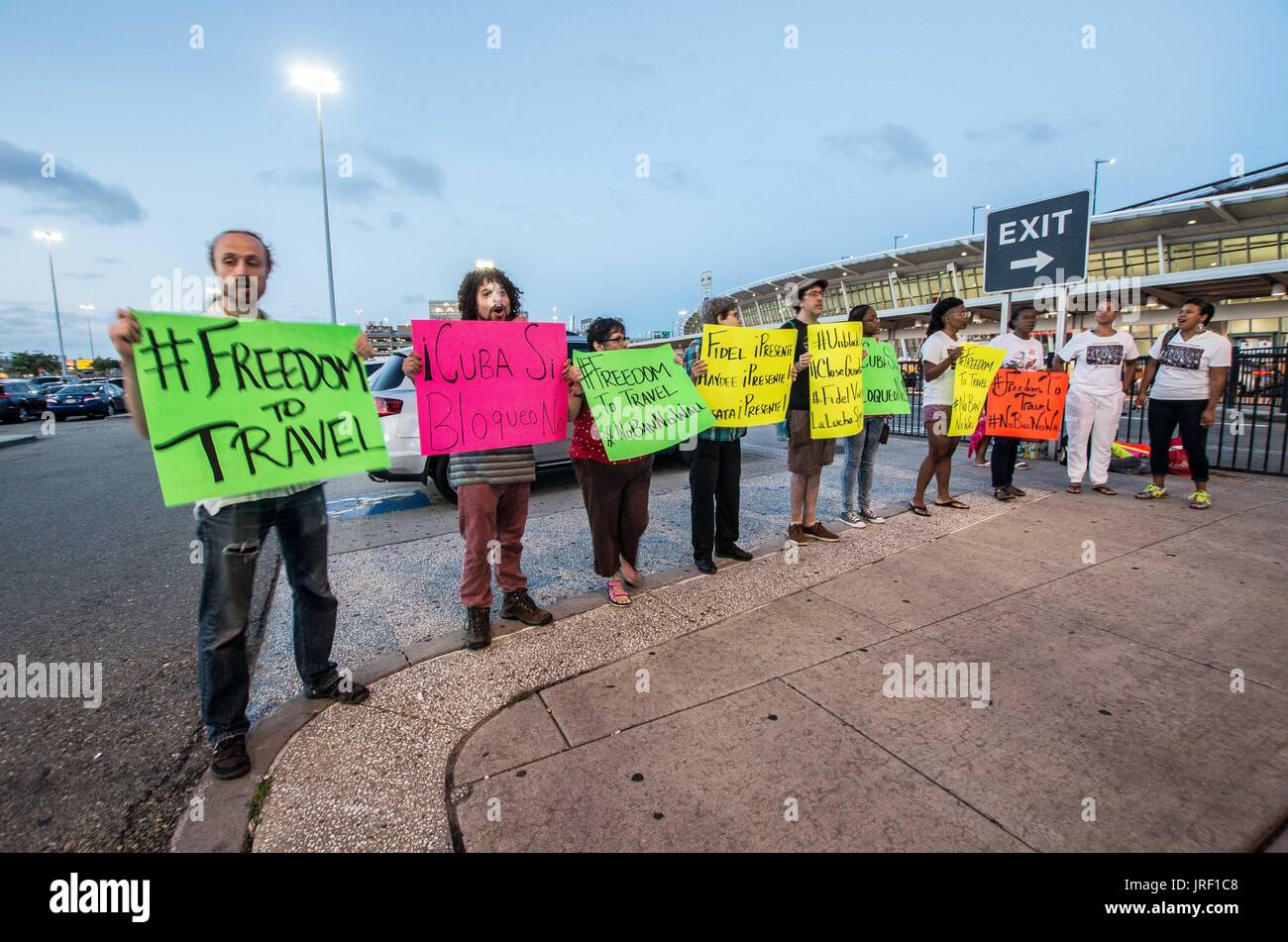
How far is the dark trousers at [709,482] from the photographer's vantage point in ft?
13.9

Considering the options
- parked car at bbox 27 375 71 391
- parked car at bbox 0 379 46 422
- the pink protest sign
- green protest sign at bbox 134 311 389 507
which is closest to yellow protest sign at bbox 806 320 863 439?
the pink protest sign

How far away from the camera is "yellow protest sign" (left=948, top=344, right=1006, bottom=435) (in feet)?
18.5

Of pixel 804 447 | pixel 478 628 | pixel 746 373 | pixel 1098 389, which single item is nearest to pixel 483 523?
pixel 478 628

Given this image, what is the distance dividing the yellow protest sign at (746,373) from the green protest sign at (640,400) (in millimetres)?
186

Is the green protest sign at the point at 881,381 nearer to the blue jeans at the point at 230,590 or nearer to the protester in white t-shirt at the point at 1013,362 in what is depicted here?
the protester in white t-shirt at the point at 1013,362

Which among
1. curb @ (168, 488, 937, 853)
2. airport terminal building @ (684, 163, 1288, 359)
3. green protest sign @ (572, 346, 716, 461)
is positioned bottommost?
curb @ (168, 488, 937, 853)

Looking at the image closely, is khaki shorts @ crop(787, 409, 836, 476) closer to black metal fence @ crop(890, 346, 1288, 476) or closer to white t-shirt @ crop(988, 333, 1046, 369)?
white t-shirt @ crop(988, 333, 1046, 369)

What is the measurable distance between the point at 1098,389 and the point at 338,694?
287 inches

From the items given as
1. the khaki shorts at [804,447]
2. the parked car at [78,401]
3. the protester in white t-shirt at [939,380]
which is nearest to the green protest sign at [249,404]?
the khaki shorts at [804,447]

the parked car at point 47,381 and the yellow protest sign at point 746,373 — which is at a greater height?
the parked car at point 47,381

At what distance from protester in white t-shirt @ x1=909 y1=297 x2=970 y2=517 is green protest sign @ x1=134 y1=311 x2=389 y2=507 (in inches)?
190
